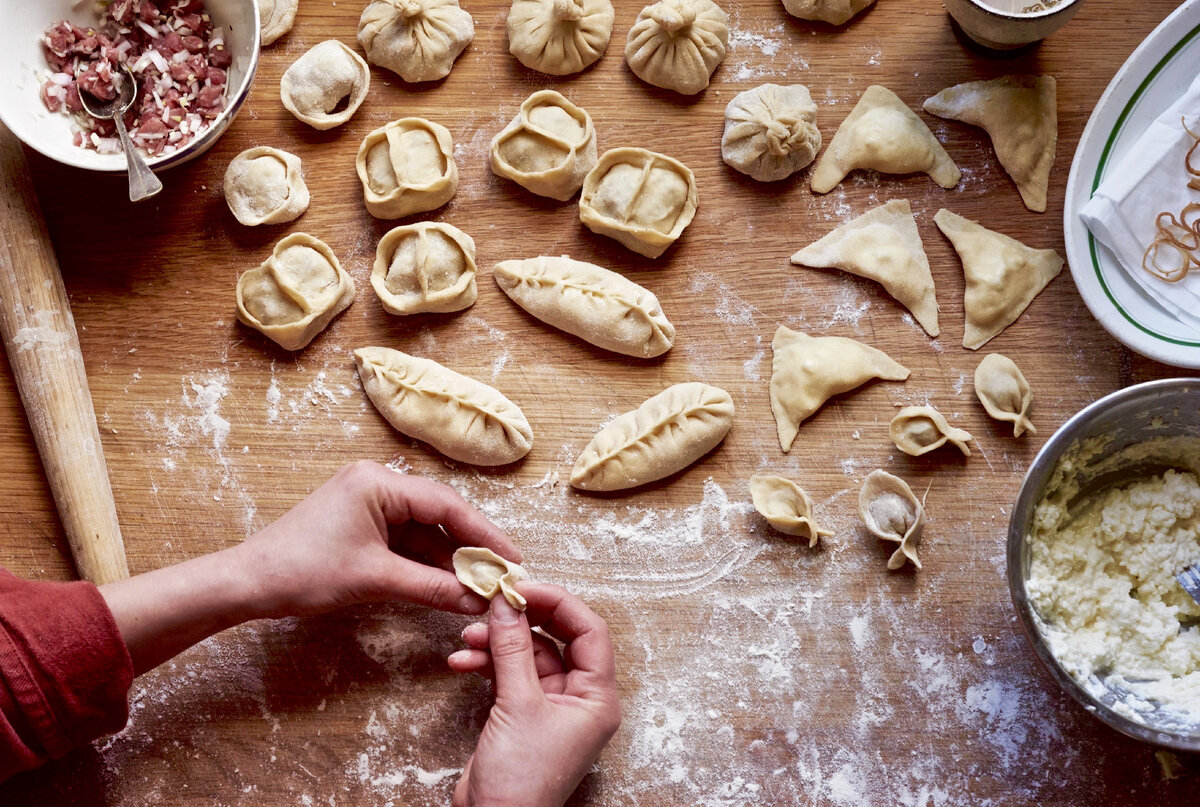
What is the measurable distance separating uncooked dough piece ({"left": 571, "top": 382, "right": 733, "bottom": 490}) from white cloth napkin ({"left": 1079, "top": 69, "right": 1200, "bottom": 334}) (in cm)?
87

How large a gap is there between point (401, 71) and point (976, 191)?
4.35 ft

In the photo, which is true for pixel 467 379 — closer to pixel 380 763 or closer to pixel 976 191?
pixel 380 763

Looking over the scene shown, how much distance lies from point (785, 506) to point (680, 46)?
104 cm

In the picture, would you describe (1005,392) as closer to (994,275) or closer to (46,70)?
(994,275)

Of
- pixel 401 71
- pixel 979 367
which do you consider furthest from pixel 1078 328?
pixel 401 71

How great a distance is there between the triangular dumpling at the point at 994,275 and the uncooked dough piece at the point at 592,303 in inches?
25.9

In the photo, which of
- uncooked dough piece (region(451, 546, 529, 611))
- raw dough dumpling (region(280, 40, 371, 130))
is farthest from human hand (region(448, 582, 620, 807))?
raw dough dumpling (region(280, 40, 371, 130))

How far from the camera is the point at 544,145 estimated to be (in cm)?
203

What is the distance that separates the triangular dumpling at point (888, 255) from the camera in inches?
77.7

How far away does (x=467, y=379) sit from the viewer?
2000mm

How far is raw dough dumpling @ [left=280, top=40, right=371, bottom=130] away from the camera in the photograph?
6.68 feet

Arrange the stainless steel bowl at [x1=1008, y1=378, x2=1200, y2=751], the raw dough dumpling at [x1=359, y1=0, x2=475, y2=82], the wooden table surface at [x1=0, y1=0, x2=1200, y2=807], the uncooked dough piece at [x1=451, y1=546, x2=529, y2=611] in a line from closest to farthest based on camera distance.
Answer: the stainless steel bowl at [x1=1008, y1=378, x2=1200, y2=751], the uncooked dough piece at [x1=451, y1=546, x2=529, y2=611], the wooden table surface at [x1=0, y1=0, x2=1200, y2=807], the raw dough dumpling at [x1=359, y1=0, x2=475, y2=82]

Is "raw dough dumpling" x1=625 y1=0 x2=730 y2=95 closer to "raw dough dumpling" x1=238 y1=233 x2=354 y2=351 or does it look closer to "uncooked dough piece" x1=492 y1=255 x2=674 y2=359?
"uncooked dough piece" x1=492 y1=255 x2=674 y2=359

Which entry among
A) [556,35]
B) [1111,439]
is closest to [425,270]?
[556,35]
